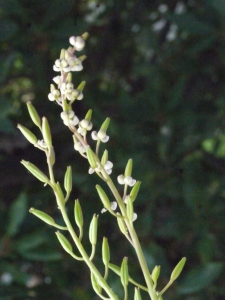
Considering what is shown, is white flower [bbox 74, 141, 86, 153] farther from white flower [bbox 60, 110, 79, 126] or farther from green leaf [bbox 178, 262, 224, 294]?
green leaf [bbox 178, 262, 224, 294]

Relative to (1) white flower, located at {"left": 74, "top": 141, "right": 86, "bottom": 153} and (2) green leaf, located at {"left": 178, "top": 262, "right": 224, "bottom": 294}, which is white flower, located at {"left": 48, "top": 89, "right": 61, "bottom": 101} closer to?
(1) white flower, located at {"left": 74, "top": 141, "right": 86, "bottom": 153}

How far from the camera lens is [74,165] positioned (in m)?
0.80

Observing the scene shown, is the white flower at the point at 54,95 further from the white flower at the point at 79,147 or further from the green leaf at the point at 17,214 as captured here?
the green leaf at the point at 17,214

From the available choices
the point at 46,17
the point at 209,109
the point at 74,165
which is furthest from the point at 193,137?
the point at 46,17

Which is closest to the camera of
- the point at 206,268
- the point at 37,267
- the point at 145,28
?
the point at 206,268

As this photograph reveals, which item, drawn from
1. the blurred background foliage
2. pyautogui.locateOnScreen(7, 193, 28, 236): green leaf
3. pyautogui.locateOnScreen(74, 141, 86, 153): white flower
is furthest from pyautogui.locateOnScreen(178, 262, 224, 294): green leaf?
pyautogui.locateOnScreen(74, 141, 86, 153): white flower

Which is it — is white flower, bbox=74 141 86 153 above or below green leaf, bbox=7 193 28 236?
below

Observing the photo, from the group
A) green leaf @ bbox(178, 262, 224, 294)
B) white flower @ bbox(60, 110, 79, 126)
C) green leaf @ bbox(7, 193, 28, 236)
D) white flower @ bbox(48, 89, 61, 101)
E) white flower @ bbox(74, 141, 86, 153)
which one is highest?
green leaf @ bbox(7, 193, 28, 236)

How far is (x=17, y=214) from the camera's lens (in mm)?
666

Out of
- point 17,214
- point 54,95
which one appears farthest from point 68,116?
point 17,214

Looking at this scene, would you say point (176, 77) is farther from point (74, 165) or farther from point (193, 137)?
point (74, 165)

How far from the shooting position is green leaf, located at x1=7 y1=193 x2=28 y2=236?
2.17 ft

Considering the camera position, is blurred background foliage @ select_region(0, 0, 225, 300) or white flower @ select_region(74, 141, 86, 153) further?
blurred background foliage @ select_region(0, 0, 225, 300)

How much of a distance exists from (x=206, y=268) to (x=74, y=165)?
0.25 meters
